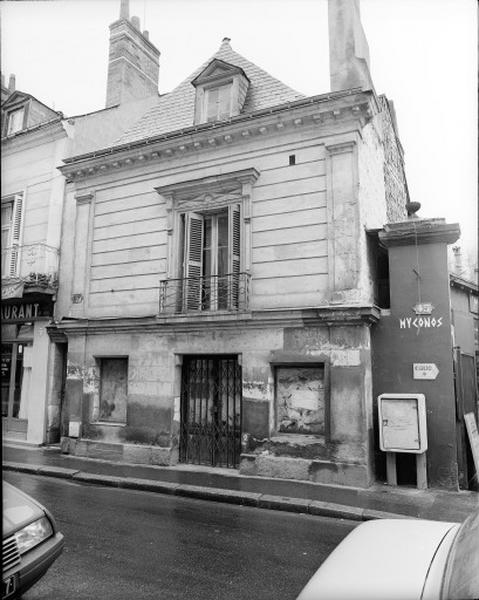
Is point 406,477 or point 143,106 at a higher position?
point 143,106

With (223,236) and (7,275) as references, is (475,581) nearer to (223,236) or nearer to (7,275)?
(223,236)

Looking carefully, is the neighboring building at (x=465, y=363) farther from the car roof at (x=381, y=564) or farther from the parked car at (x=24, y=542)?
the parked car at (x=24, y=542)

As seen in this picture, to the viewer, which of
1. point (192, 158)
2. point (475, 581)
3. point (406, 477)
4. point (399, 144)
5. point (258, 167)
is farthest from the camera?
point (399, 144)

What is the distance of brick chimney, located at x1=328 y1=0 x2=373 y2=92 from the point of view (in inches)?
403

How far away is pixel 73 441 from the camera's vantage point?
37.8 ft

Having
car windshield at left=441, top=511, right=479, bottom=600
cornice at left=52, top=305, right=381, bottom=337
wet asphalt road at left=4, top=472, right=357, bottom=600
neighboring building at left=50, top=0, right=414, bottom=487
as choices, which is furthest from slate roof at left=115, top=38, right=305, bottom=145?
car windshield at left=441, top=511, right=479, bottom=600

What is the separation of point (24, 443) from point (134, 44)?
42.9ft

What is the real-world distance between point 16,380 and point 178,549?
10.2 metres

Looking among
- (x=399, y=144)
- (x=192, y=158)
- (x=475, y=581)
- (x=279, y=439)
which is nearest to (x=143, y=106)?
(x=192, y=158)

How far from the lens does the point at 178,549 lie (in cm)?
518

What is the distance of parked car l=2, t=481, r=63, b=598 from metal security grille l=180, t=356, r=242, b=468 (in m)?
6.59

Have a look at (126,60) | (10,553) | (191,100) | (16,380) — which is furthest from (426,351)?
(126,60)

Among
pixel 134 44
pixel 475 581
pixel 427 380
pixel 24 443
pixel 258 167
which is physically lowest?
pixel 24 443

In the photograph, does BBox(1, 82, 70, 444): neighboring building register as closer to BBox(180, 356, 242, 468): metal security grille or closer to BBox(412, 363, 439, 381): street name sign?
BBox(180, 356, 242, 468): metal security grille
